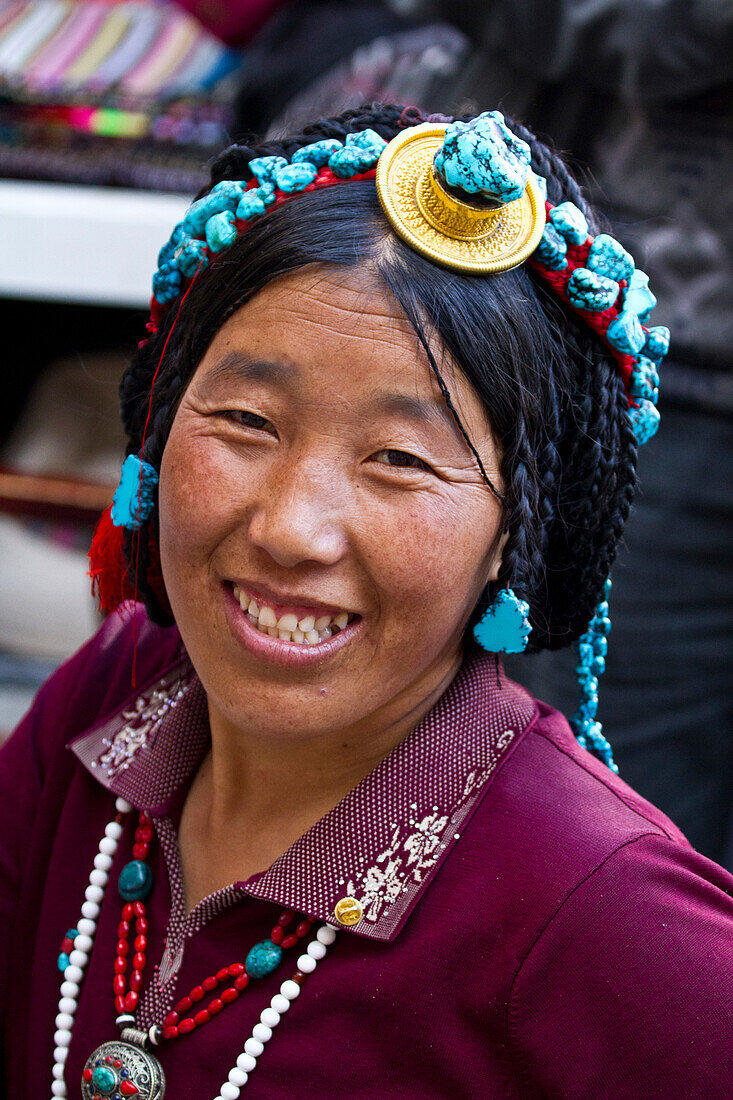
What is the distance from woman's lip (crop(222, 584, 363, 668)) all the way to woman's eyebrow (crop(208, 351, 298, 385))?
289 millimetres

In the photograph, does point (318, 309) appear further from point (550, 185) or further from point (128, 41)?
point (128, 41)

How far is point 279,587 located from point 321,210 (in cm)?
45

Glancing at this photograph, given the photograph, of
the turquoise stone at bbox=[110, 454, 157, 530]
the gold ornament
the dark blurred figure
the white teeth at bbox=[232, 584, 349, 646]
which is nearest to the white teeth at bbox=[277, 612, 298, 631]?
the white teeth at bbox=[232, 584, 349, 646]

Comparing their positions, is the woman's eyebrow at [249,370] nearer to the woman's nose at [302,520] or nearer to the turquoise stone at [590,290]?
the woman's nose at [302,520]

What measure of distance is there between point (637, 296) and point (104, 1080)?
121 cm

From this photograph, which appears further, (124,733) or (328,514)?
(124,733)

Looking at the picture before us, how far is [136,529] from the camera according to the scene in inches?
58.7

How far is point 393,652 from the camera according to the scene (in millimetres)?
1286

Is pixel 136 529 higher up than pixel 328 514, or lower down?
lower down

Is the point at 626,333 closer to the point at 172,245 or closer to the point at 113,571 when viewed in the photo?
the point at 172,245

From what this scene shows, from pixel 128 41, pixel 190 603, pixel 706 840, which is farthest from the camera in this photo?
pixel 128 41

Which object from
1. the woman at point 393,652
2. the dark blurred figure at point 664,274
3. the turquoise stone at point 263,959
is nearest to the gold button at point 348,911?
the woman at point 393,652

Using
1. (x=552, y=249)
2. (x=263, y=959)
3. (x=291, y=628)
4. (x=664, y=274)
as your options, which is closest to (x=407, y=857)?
(x=263, y=959)

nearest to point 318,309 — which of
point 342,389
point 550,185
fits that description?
point 342,389
